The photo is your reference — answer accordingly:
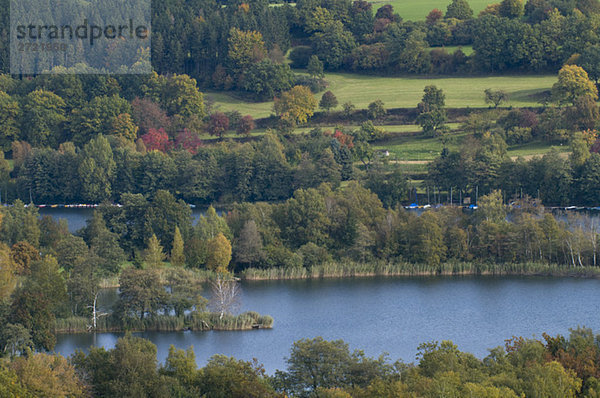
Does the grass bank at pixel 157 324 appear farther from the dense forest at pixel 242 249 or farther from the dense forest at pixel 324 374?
the dense forest at pixel 324 374

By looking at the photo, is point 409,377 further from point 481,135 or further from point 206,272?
point 481,135

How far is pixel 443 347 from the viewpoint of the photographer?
4206 centimetres

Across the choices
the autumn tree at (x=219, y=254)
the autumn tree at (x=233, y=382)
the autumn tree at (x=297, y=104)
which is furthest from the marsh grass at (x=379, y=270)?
the autumn tree at (x=297, y=104)

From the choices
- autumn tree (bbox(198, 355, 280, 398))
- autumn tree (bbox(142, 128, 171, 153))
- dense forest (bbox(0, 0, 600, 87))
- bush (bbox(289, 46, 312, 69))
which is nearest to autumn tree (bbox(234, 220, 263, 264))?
autumn tree (bbox(198, 355, 280, 398))

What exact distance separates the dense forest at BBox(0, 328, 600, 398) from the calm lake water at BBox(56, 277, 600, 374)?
538 cm

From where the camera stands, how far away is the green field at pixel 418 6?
398 ft

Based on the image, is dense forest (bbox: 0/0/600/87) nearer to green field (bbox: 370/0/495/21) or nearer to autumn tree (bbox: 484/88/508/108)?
green field (bbox: 370/0/495/21)

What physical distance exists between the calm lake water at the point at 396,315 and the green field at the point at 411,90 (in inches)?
1568

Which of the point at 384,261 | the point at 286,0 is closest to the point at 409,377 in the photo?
the point at 384,261

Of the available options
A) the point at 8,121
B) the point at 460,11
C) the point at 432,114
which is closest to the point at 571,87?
the point at 432,114

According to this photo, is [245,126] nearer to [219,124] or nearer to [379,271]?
[219,124]

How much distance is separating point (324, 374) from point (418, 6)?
88623mm

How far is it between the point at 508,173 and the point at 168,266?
87.4ft

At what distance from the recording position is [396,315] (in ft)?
185
